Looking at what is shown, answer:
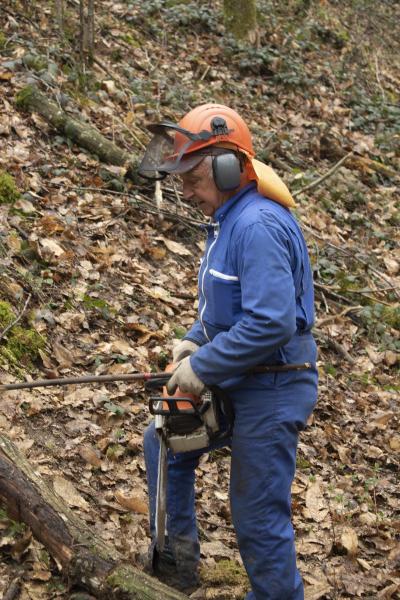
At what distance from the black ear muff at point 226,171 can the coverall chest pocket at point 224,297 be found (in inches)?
Result: 15.3

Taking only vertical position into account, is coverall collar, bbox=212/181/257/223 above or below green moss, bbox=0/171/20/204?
above

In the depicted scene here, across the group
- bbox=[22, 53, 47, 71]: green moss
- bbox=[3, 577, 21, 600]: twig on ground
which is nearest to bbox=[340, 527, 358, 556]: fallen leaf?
bbox=[3, 577, 21, 600]: twig on ground

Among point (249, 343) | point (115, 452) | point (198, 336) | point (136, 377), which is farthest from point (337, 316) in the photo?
point (249, 343)

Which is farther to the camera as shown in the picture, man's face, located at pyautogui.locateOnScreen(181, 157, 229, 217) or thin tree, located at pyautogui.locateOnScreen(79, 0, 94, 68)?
thin tree, located at pyautogui.locateOnScreen(79, 0, 94, 68)

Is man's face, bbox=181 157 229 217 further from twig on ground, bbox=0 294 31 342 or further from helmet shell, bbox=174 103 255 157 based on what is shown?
twig on ground, bbox=0 294 31 342

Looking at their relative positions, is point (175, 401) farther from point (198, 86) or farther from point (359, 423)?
point (198, 86)

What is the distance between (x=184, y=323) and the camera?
647 centimetres

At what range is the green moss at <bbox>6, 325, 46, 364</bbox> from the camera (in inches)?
201

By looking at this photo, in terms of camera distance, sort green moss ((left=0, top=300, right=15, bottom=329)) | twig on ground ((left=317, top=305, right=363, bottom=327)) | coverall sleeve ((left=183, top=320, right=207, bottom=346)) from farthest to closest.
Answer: twig on ground ((left=317, top=305, right=363, bottom=327)) → green moss ((left=0, top=300, right=15, bottom=329)) → coverall sleeve ((left=183, top=320, right=207, bottom=346))

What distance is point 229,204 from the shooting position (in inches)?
135

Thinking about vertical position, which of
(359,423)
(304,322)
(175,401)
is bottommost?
(359,423)

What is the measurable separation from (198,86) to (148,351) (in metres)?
6.84

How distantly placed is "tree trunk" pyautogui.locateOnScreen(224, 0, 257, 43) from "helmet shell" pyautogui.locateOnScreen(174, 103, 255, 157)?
10.4 meters

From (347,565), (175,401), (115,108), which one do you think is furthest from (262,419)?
(115,108)
